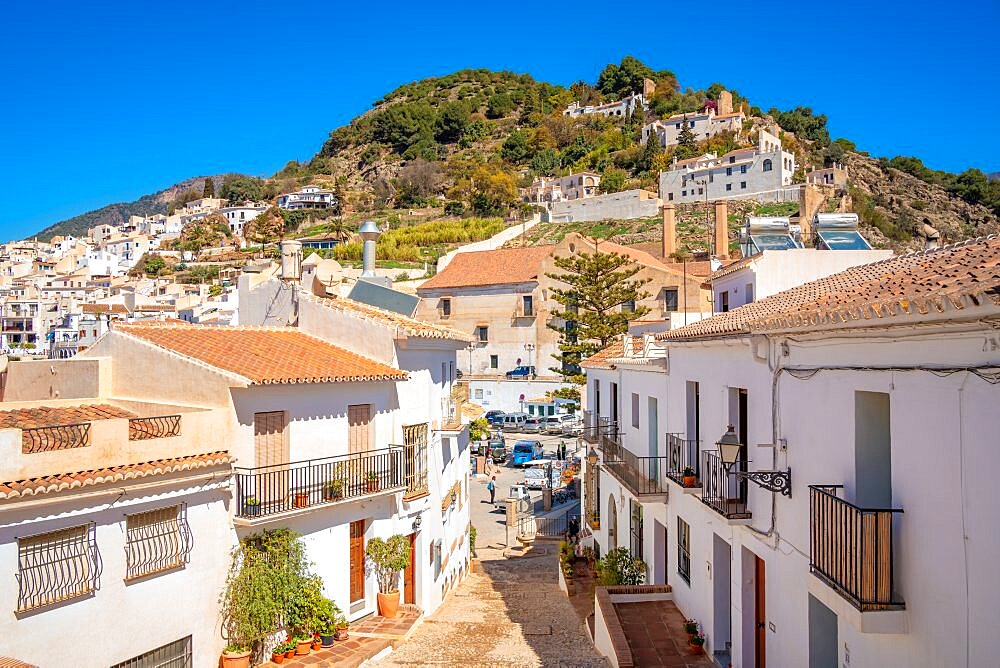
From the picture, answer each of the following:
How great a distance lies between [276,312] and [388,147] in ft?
436

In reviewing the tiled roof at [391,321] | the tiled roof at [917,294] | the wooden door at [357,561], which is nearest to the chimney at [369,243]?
the tiled roof at [391,321]

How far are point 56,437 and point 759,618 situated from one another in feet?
31.6

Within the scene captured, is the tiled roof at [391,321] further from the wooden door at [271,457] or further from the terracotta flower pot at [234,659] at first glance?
the terracotta flower pot at [234,659]

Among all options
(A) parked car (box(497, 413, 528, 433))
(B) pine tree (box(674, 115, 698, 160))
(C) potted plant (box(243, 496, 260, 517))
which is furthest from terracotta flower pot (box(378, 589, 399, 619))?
(B) pine tree (box(674, 115, 698, 160))

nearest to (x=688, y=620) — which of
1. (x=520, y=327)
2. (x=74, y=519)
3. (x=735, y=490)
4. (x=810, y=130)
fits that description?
(x=735, y=490)

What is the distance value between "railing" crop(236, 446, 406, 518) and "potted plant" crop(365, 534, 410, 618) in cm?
115

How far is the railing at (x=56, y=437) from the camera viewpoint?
9938mm

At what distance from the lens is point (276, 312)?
63.2 ft

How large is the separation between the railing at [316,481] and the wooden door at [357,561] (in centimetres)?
93

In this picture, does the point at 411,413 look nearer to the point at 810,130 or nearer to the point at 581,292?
the point at 581,292

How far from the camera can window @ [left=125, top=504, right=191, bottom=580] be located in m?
10.7

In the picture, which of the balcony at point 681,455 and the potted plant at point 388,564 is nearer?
the balcony at point 681,455

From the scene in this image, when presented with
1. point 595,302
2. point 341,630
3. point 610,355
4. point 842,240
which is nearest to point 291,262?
point 610,355

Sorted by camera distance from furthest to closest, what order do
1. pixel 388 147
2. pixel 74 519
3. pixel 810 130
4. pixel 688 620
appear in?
pixel 388 147, pixel 810 130, pixel 688 620, pixel 74 519
